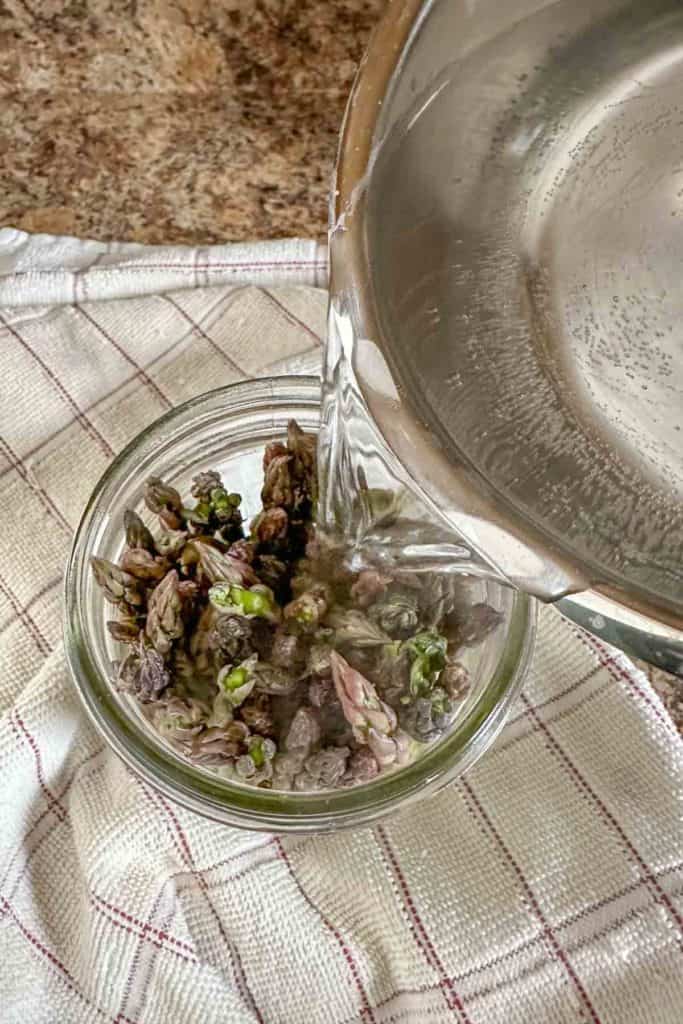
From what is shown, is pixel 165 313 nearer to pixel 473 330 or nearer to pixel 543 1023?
pixel 473 330

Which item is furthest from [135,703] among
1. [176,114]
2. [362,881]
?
[176,114]

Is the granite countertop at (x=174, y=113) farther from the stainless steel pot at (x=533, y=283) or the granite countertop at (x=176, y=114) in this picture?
the stainless steel pot at (x=533, y=283)

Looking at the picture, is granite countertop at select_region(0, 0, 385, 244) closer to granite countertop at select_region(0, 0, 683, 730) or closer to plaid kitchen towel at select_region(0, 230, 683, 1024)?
granite countertop at select_region(0, 0, 683, 730)

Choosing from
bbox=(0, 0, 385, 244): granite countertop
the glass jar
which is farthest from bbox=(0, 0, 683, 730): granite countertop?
the glass jar

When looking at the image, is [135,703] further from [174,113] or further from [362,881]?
[174,113]

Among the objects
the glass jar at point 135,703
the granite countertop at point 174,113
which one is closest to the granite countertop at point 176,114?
the granite countertop at point 174,113

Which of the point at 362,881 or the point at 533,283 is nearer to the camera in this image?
the point at 533,283

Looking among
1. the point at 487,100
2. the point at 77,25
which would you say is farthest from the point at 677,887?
the point at 77,25
